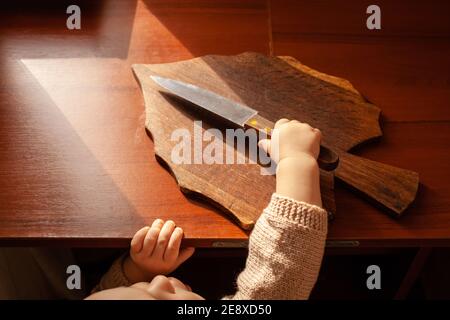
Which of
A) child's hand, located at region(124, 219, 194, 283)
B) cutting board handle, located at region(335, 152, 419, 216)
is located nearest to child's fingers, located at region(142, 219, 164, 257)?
child's hand, located at region(124, 219, 194, 283)

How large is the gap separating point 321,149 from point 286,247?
0.51 feet

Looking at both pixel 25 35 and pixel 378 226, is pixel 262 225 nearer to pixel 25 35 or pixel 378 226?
pixel 378 226

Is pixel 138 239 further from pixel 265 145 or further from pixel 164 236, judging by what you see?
pixel 265 145

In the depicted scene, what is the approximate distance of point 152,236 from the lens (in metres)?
0.61

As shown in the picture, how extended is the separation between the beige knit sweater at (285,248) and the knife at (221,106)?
97 millimetres

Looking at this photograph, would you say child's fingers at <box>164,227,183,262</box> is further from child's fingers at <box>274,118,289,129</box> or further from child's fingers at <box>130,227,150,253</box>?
child's fingers at <box>274,118,289,129</box>

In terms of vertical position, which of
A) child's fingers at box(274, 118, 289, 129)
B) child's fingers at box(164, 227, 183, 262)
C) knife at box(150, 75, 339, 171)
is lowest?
child's fingers at box(164, 227, 183, 262)

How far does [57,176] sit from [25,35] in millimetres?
330

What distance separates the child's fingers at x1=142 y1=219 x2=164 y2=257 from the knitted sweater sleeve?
13 cm

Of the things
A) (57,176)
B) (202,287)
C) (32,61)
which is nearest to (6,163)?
(57,176)

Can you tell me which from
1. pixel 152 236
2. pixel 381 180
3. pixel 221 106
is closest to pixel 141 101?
pixel 221 106

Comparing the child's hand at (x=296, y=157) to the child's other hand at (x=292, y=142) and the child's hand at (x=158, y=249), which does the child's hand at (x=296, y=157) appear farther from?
the child's hand at (x=158, y=249)

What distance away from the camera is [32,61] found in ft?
2.60

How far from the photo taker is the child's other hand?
25.1 inches
